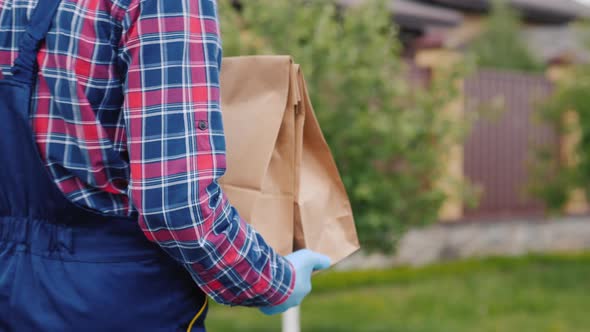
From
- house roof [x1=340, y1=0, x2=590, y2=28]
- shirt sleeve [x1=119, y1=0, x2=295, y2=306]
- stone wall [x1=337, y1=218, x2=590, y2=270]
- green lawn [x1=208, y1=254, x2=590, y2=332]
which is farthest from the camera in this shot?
house roof [x1=340, y1=0, x2=590, y2=28]

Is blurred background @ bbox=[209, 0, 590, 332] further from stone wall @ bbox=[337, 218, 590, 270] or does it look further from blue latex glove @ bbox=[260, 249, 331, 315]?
blue latex glove @ bbox=[260, 249, 331, 315]

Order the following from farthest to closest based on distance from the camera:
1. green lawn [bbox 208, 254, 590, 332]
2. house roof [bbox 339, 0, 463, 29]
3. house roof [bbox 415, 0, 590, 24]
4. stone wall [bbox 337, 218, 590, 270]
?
house roof [bbox 415, 0, 590, 24] → house roof [bbox 339, 0, 463, 29] → stone wall [bbox 337, 218, 590, 270] → green lawn [bbox 208, 254, 590, 332]

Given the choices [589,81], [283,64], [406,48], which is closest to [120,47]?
[283,64]

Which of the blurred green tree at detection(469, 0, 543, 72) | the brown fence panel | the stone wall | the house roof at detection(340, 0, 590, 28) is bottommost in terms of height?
the stone wall

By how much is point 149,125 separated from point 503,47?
12082mm

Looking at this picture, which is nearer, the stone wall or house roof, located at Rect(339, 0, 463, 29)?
the stone wall

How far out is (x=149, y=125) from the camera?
1214 mm

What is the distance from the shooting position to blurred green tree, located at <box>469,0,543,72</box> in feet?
40.5

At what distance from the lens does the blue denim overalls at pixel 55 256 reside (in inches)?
50.7

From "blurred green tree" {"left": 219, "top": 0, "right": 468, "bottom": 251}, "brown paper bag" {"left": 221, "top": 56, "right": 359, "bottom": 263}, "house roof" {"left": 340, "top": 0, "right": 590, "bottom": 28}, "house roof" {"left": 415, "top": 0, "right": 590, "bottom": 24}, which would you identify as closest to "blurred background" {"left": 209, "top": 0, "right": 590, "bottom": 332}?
"blurred green tree" {"left": 219, "top": 0, "right": 468, "bottom": 251}

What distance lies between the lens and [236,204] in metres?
1.42

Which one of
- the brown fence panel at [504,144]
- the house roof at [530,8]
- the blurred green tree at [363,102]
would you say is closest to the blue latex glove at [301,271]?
the blurred green tree at [363,102]

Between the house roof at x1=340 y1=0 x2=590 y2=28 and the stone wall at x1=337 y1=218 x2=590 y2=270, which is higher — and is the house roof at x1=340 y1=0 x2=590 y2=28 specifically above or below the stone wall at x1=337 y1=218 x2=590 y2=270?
above

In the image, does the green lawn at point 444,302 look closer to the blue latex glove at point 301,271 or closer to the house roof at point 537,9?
the blue latex glove at point 301,271
